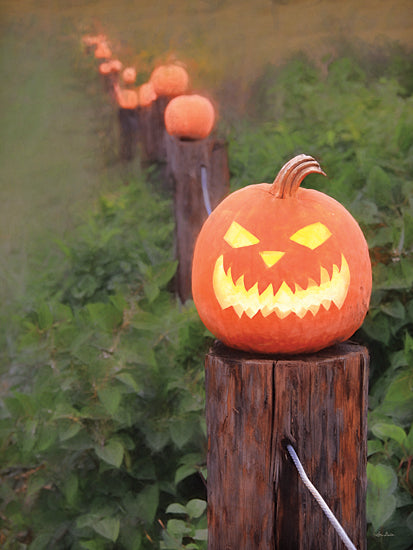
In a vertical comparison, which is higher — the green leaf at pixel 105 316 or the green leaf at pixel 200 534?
the green leaf at pixel 105 316

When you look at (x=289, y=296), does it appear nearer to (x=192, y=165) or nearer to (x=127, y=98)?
(x=192, y=165)

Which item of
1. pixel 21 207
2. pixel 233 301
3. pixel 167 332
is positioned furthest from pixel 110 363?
pixel 21 207

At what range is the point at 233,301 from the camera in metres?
1.27

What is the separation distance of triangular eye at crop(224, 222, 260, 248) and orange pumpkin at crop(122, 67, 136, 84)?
5889 mm

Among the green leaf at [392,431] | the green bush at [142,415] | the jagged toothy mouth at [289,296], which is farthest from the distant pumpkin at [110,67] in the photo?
the green leaf at [392,431]

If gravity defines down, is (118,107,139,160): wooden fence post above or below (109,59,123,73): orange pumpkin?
below

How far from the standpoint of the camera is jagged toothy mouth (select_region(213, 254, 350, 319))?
4.04ft

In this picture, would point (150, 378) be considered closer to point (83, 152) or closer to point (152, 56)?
point (152, 56)

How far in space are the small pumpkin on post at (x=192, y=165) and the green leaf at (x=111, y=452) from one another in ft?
5.87

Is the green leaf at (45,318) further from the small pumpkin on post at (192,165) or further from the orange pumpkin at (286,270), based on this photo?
the small pumpkin on post at (192,165)

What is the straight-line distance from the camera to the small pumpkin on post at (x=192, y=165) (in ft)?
11.0

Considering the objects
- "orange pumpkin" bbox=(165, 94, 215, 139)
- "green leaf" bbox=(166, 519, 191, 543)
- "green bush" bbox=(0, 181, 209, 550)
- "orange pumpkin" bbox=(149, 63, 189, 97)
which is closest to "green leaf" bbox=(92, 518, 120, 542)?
"green bush" bbox=(0, 181, 209, 550)

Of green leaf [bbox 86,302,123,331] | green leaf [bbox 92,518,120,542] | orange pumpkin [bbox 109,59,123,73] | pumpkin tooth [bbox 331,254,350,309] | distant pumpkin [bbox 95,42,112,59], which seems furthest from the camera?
orange pumpkin [bbox 109,59,123,73]

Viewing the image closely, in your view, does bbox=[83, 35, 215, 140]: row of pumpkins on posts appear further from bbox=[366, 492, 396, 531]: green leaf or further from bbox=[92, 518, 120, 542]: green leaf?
bbox=[366, 492, 396, 531]: green leaf
